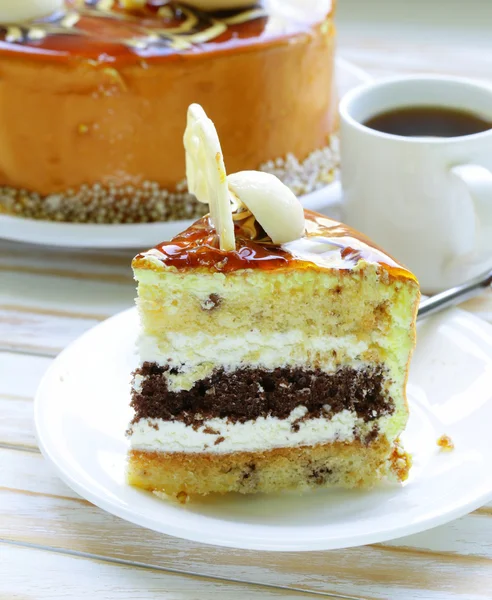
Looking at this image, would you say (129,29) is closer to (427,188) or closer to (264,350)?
(427,188)

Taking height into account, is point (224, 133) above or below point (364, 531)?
above

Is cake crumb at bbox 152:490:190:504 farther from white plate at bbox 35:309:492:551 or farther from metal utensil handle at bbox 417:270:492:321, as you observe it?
metal utensil handle at bbox 417:270:492:321

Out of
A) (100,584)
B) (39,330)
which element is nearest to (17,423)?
(39,330)

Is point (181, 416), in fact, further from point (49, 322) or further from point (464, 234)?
point (464, 234)

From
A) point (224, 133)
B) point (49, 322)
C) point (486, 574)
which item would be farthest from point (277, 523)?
point (224, 133)

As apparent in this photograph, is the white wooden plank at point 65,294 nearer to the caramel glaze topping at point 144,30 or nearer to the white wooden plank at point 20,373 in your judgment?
the white wooden plank at point 20,373

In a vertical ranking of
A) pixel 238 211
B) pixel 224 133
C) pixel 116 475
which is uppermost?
pixel 238 211

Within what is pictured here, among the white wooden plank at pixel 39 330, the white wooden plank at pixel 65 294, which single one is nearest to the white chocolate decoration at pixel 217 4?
the white wooden plank at pixel 65 294
